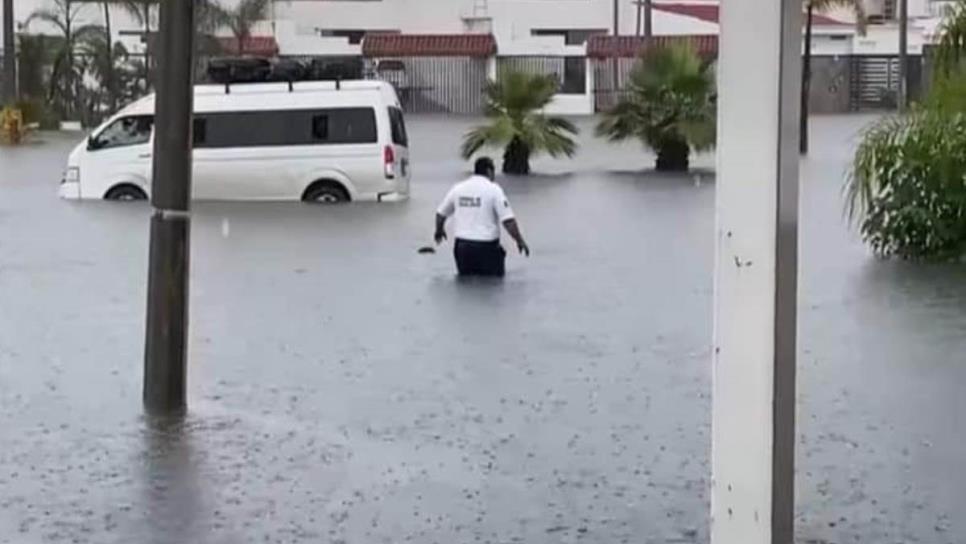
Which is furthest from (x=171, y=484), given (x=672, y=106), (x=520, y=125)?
(x=672, y=106)

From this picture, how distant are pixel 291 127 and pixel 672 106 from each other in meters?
11.1

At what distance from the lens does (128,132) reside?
104 feet

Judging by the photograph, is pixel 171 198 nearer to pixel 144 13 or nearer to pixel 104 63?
pixel 144 13

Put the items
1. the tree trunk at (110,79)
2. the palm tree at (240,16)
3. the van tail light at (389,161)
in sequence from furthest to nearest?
the palm tree at (240,16), the tree trunk at (110,79), the van tail light at (389,161)

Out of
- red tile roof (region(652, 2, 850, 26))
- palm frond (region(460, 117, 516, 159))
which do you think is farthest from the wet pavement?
red tile roof (region(652, 2, 850, 26))

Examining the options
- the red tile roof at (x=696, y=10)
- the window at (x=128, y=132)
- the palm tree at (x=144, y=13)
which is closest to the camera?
the window at (x=128, y=132)

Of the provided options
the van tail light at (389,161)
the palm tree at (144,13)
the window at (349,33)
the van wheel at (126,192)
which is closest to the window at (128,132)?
the van wheel at (126,192)

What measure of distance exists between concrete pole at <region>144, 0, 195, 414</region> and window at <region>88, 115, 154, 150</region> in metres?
20.8

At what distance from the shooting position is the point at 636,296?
61.0 feet

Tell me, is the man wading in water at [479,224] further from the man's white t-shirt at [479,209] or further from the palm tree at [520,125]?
the palm tree at [520,125]

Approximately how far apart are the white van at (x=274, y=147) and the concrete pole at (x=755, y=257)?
81.3ft

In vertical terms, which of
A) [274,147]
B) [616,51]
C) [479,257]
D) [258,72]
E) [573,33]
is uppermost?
[573,33]

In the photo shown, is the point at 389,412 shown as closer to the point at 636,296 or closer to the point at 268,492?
the point at 268,492

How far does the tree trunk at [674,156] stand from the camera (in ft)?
131
